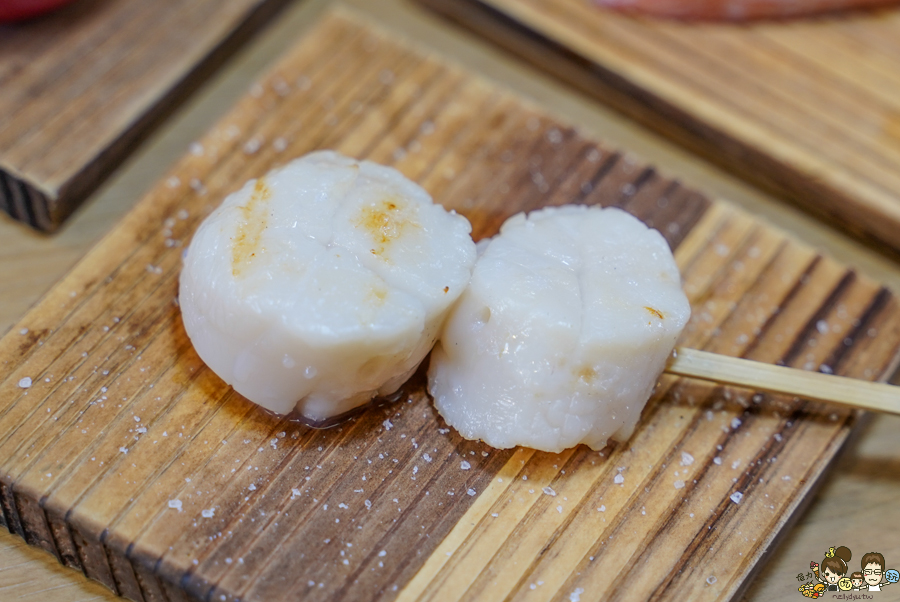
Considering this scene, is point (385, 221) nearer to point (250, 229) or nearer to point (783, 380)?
point (250, 229)

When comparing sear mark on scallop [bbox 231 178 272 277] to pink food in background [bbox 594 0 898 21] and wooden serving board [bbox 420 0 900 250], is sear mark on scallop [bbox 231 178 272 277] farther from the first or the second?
pink food in background [bbox 594 0 898 21]

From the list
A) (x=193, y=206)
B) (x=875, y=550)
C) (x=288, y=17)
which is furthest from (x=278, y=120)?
(x=875, y=550)

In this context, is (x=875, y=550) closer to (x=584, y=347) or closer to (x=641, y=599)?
(x=641, y=599)

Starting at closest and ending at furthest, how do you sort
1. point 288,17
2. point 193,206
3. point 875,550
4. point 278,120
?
1. point 875,550
2. point 193,206
3. point 278,120
4. point 288,17
